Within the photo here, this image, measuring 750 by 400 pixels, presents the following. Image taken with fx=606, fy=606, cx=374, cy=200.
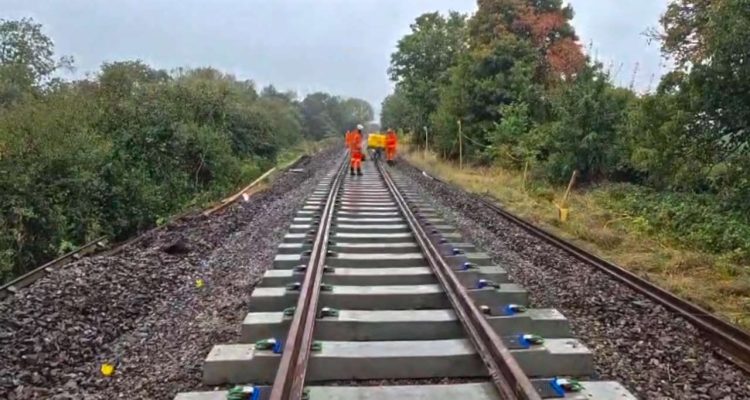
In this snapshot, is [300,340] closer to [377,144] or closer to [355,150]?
[355,150]

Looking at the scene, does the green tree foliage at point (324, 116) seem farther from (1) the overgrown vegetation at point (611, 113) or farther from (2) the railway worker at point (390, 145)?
(2) the railway worker at point (390, 145)

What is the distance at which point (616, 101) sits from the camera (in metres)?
17.2

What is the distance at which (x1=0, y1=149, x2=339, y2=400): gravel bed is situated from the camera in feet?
13.0

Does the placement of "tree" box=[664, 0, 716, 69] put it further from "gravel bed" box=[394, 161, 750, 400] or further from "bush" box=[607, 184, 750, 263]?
"gravel bed" box=[394, 161, 750, 400]

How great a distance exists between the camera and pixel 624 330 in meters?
4.87

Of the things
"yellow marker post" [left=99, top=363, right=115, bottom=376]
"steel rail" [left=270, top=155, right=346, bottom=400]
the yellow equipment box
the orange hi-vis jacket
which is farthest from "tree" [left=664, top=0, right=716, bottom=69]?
the yellow equipment box

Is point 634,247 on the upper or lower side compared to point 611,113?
lower

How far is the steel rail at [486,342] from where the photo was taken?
311cm

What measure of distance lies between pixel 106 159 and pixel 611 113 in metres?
13.1

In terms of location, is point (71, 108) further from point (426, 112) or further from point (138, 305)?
point (426, 112)

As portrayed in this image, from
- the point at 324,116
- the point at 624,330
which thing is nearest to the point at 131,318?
the point at 624,330

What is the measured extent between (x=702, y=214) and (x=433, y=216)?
534 cm

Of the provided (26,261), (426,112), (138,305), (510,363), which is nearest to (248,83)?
(426,112)

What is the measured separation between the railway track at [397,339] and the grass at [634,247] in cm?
249
